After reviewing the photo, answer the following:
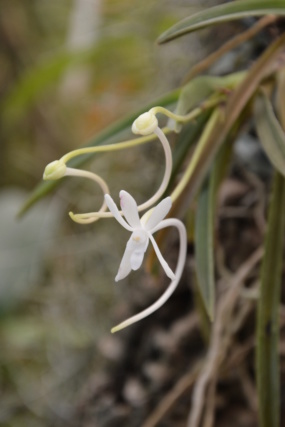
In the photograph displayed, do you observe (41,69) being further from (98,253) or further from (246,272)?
(246,272)

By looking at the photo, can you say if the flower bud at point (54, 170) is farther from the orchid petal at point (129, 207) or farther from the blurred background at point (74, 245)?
the blurred background at point (74, 245)

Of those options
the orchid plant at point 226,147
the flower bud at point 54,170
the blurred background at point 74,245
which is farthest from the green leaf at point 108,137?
the blurred background at point 74,245

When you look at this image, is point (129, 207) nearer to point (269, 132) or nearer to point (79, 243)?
point (269, 132)

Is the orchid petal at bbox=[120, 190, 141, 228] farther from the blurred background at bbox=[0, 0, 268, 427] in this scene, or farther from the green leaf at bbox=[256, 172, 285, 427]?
the blurred background at bbox=[0, 0, 268, 427]

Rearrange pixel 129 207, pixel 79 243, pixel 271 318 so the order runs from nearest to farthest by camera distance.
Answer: pixel 129 207, pixel 271 318, pixel 79 243

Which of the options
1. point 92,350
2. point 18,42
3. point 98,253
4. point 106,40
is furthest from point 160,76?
point 18,42

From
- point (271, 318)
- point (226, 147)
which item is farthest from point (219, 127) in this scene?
point (271, 318)

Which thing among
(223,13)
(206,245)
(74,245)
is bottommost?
(74,245)

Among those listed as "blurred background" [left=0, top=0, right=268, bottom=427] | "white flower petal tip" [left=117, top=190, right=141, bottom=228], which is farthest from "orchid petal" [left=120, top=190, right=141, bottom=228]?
"blurred background" [left=0, top=0, right=268, bottom=427]
